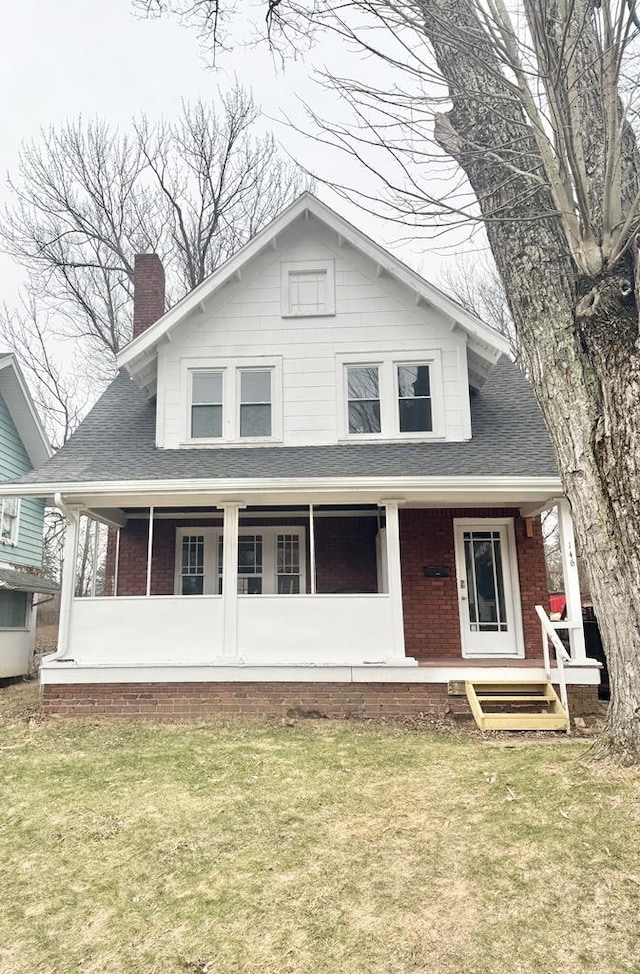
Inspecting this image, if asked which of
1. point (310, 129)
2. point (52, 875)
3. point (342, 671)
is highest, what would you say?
point (310, 129)

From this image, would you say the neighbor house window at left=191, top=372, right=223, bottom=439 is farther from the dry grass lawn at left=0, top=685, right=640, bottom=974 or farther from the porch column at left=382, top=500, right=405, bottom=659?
the dry grass lawn at left=0, top=685, right=640, bottom=974

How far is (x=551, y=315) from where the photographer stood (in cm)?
542

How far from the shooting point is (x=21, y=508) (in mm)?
14656

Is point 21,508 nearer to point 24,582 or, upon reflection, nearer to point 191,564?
point 24,582

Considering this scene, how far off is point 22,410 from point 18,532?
2.91 m

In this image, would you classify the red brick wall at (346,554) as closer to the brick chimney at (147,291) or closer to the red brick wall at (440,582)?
the red brick wall at (440,582)

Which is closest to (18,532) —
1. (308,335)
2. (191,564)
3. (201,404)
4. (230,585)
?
(191,564)

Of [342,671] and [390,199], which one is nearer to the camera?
[390,199]

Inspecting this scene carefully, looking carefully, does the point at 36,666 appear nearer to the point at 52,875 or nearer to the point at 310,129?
the point at 52,875

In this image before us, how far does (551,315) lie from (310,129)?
9.07 ft

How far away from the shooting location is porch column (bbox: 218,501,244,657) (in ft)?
26.2

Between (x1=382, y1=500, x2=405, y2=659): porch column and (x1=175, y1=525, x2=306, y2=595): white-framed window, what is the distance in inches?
90.4

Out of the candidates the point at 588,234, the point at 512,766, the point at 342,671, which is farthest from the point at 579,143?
the point at 342,671

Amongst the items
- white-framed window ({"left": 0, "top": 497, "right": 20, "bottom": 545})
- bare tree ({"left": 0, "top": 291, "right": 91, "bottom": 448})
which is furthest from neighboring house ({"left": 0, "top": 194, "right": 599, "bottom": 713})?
bare tree ({"left": 0, "top": 291, "right": 91, "bottom": 448})
